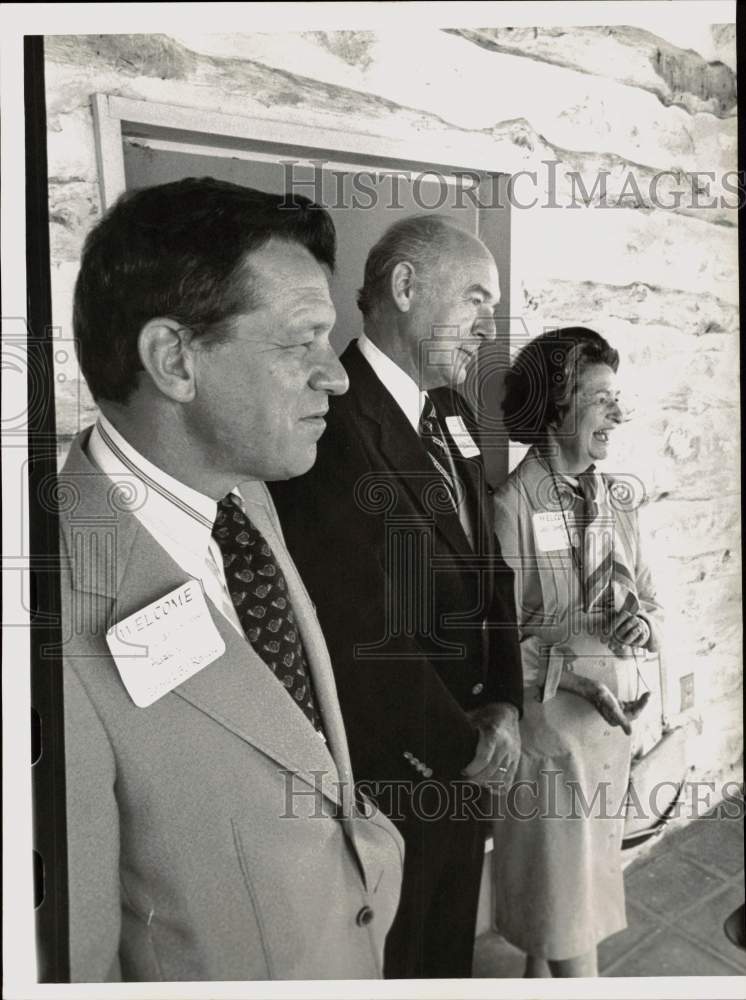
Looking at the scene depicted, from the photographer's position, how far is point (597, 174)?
4.11 feet

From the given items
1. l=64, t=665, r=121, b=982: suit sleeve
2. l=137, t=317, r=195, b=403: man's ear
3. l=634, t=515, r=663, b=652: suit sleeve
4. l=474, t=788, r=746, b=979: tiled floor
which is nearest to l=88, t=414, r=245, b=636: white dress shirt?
l=137, t=317, r=195, b=403: man's ear

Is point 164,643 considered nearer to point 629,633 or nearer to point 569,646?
point 569,646

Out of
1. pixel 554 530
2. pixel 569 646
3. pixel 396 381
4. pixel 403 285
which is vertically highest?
pixel 403 285

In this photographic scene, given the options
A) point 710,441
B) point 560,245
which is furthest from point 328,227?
point 710,441

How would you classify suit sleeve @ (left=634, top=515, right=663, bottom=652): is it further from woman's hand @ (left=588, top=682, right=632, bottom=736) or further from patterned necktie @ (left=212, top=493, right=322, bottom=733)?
patterned necktie @ (left=212, top=493, right=322, bottom=733)

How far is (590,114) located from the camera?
125 cm

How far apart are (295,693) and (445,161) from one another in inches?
38.1

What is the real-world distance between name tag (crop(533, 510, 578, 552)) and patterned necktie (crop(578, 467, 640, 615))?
3cm

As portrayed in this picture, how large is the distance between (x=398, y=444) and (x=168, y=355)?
42 centimetres

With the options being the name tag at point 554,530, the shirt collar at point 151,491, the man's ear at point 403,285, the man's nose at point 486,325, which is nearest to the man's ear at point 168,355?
the shirt collar at point 151,491

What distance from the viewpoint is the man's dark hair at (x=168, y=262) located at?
3.79 feet

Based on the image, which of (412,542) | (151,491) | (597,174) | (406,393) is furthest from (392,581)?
(597,174)

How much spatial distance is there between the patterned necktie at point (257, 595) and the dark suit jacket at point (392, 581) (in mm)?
59

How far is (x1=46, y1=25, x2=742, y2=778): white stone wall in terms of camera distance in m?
1.19
